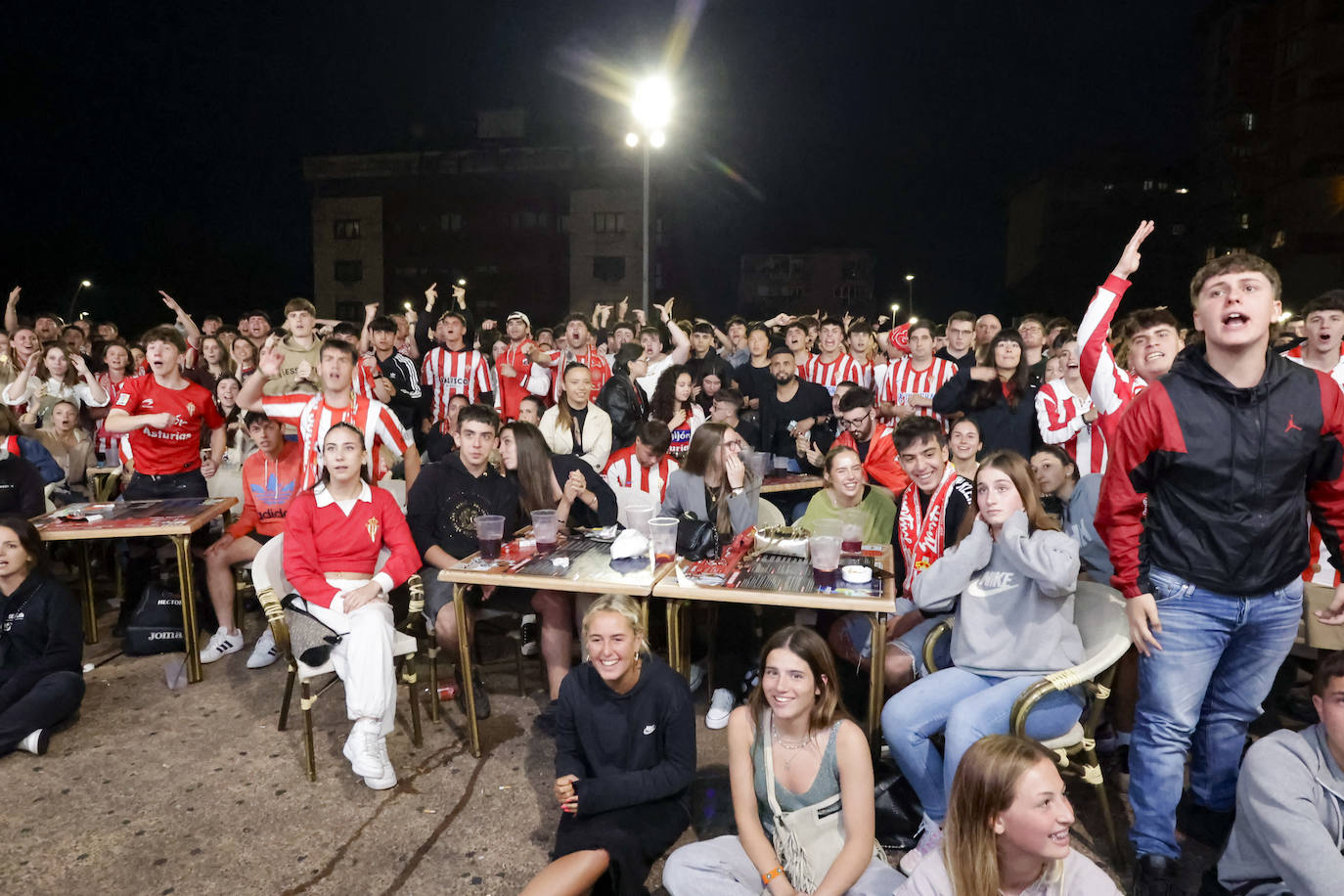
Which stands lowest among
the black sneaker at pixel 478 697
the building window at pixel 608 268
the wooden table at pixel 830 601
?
the black sneaker at pixel 478 697

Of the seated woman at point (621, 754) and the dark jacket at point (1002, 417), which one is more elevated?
the dark jacket at point (1002, 417)

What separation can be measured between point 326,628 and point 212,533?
9.01ft

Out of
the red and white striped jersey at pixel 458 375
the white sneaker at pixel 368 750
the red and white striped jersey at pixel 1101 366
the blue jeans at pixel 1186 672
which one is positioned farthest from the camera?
the red and white striped jersey at pixel 458 375

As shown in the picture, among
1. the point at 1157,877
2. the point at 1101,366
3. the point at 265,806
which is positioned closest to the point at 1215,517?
the point at 1157,877

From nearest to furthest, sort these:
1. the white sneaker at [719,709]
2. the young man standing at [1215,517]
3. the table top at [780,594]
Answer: the young man standing at [1215,517] < the table top at [780,594] < the white sneaker at [719,709]

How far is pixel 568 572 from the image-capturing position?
367 cm

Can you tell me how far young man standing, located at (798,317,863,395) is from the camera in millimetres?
7457

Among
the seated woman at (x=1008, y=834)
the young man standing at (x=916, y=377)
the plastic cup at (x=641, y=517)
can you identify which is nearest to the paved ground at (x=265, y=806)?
the plastic cup at (x=641, y=517)

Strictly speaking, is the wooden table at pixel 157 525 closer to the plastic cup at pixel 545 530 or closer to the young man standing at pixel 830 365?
the plastic cup at pixel 545 530

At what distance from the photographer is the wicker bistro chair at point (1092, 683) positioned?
9.12ft

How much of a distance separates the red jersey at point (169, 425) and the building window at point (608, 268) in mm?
31110

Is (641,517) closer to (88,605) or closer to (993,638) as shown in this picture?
(993,638)

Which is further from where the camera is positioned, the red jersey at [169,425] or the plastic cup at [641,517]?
the red jersey at [169,425]

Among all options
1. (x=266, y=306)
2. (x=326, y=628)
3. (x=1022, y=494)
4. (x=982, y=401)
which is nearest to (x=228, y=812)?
(x=326, y=628)
